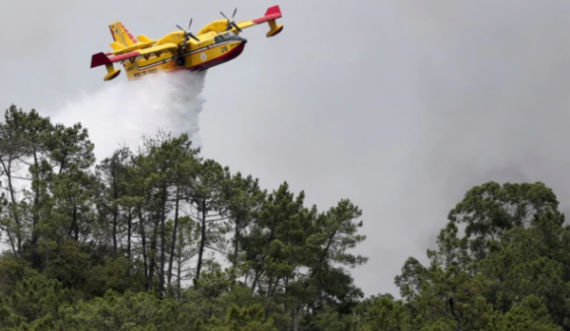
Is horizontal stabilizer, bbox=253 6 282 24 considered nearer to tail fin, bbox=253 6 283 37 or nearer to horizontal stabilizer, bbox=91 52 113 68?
tail fin, bbox=253 6 283 37

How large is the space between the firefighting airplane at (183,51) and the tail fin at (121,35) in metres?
5.86

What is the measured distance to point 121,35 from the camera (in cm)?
6312

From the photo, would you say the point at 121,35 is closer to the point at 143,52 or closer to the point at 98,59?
the point at 143,52

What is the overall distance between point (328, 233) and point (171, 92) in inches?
449

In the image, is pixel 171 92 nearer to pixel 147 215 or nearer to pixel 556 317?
pixel 147 215

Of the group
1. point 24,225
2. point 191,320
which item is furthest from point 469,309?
point 24,225

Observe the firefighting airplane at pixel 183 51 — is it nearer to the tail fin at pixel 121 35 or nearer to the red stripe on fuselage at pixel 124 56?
the red stripe on fuselage at pixel 124 56

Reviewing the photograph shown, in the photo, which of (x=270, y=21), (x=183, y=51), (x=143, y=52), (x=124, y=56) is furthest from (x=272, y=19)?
(x=124, y=56)

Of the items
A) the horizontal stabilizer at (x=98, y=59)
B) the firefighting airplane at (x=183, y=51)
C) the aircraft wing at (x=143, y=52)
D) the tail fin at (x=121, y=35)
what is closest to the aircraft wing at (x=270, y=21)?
the firefighting airplane at (x=183, y=51)

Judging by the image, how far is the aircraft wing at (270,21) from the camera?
56.7 metres

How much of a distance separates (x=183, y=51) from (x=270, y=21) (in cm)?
548

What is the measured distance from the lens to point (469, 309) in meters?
37.1

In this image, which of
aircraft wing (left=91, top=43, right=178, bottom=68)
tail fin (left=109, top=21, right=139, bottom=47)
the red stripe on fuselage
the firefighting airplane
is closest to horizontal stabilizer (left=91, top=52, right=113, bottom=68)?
the firefighting airplane

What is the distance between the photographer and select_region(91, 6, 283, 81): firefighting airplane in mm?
52375
